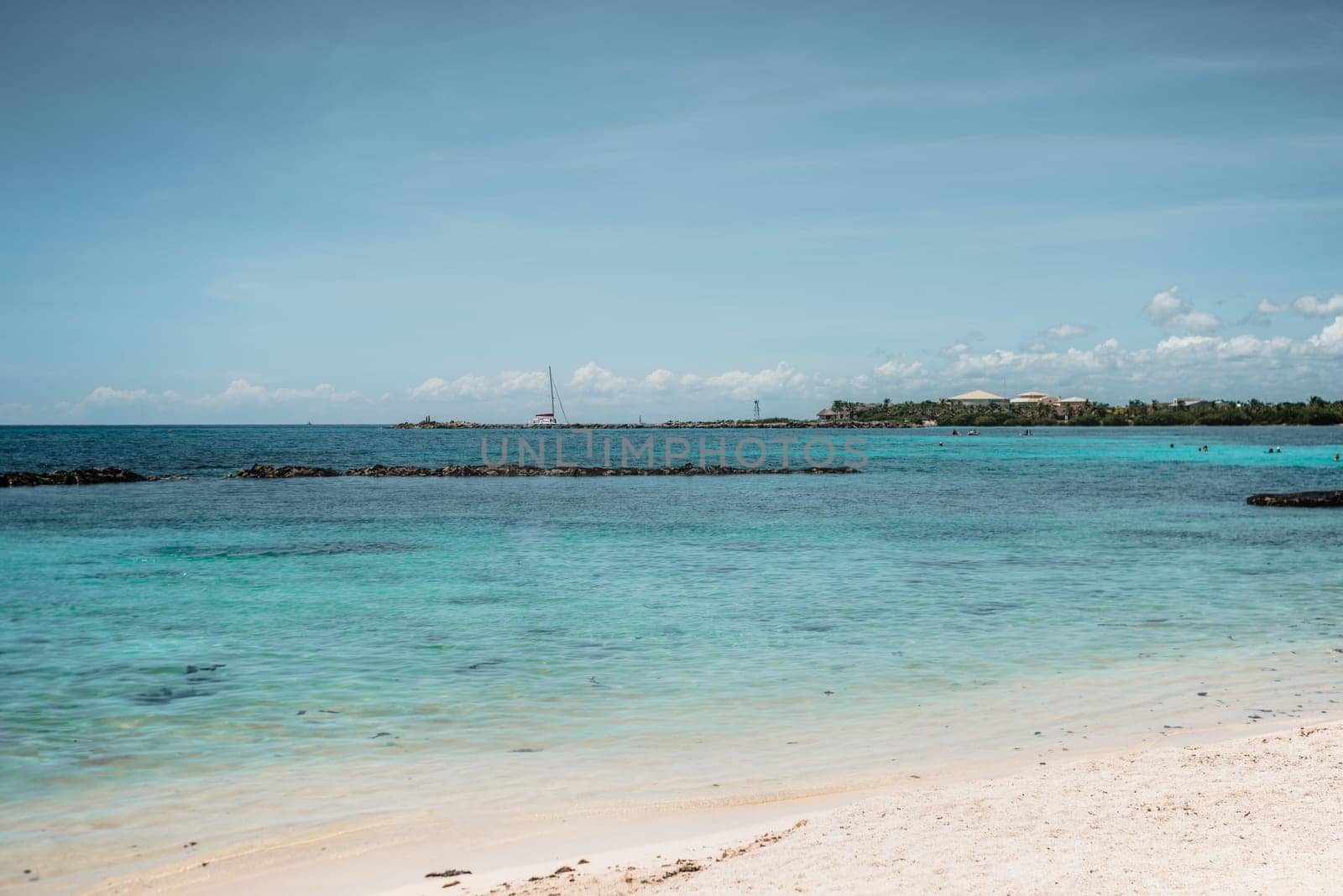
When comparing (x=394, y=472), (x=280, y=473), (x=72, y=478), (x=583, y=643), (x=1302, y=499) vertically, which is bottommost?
(x=1302, y=499)

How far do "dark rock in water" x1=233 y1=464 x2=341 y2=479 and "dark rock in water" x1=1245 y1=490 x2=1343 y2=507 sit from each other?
50932 mm

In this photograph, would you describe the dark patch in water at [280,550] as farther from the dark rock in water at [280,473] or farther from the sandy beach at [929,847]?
the dark rock in water at [280,473]

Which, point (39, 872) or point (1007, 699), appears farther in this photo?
point (1007, 699)

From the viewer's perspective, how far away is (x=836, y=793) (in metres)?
7.35

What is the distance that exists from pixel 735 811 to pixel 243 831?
377cm

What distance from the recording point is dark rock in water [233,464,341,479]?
180 ft

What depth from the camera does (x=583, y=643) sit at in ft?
42.3

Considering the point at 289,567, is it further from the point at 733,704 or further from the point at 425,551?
the point at 733,704

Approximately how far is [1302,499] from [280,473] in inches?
2126

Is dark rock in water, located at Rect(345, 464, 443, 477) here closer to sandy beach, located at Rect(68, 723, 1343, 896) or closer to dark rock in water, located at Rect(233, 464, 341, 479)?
dark rock in water, located at Rect(233, 464, 341, 479)

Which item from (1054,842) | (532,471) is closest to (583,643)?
(1054,842)

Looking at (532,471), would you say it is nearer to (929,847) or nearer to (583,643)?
(583,643)

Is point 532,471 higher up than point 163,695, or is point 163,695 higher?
point 532,471

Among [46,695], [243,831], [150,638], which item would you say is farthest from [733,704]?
[150,638]
